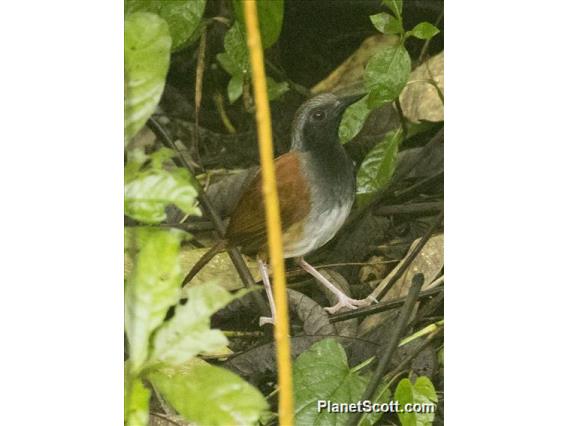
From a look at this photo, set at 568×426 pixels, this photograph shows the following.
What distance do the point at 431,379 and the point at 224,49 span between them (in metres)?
0.44

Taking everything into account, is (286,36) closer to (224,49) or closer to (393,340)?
(224,49)

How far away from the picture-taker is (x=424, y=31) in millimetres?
1557

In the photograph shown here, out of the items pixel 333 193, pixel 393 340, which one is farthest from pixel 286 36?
pixel 393 340

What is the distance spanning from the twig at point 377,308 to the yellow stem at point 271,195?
0.07 meters

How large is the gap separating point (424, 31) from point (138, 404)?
0.53 meters

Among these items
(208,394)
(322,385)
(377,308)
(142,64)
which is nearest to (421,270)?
(377,308)

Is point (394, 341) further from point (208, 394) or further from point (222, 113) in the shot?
Result: point (222, 113)

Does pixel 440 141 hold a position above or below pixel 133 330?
above

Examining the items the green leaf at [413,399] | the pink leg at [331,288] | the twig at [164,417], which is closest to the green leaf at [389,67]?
the pink leg at [331,288]

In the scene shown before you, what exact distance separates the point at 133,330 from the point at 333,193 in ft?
0.89

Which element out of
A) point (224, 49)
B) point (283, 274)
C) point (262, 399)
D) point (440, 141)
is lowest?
point (262, 399)

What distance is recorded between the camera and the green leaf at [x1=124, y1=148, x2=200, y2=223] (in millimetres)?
1542

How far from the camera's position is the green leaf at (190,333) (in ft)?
4.97

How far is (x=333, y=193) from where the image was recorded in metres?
1.57
